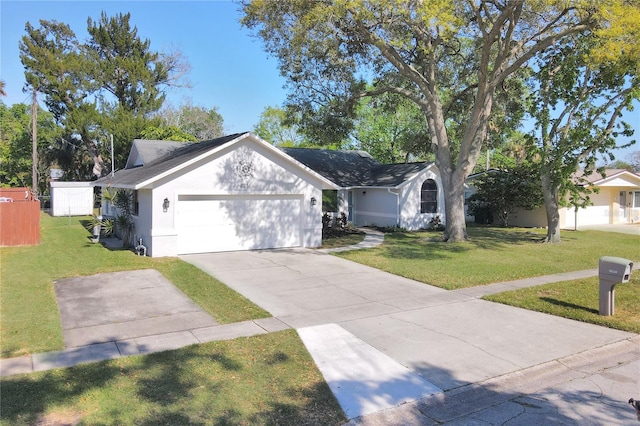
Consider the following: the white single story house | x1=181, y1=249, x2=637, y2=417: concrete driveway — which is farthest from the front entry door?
x1=181, y1=249, x2=637, y2=417: concrete driveway

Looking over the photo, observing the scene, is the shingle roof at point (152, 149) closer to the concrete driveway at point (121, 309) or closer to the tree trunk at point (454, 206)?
the concrete driveway at point (121, 309)

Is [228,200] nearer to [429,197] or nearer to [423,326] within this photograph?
[423,326]

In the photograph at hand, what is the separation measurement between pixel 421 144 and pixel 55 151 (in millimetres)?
34632

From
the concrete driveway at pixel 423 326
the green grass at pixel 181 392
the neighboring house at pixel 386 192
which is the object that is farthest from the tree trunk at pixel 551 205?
the green grass at pixel 181 392

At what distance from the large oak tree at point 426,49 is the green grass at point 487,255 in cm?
204

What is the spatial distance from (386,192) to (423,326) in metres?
16.7

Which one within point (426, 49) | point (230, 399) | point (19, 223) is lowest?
point (230, 399)

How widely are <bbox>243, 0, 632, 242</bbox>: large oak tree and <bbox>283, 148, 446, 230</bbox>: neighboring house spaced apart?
3.66 metres

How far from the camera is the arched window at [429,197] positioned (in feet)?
79.2

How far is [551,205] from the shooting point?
18.0 meters

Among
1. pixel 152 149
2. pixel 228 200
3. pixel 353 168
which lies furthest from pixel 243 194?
pixel 353 168

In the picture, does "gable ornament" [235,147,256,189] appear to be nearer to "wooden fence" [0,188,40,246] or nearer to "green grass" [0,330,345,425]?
"wooden fence" [0,188,40,246]

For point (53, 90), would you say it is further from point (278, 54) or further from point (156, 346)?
point (156, 346)

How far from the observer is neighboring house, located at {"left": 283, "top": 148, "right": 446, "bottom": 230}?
76.8 feet
